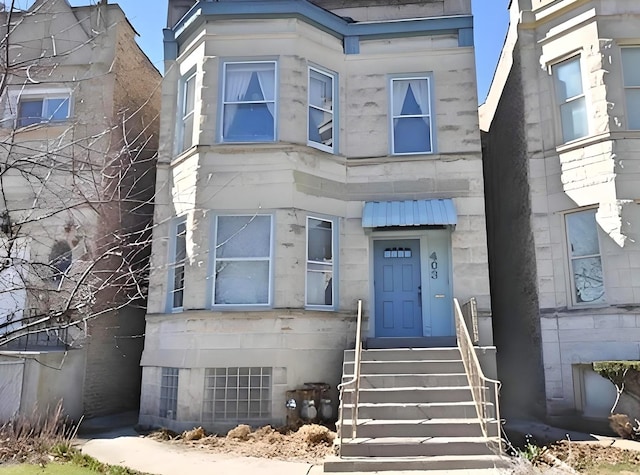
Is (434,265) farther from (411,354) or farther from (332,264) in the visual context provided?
(411,354)

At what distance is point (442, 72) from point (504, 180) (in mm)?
3301

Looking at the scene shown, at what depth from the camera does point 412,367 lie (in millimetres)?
9594

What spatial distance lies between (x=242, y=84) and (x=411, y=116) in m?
3.75

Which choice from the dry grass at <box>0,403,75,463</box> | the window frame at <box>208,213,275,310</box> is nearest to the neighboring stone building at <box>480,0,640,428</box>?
the window frame at <box>208,213,275,310</box>

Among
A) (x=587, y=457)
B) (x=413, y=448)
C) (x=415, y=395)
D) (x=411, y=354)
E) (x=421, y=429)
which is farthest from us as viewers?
(x=411, y=354)

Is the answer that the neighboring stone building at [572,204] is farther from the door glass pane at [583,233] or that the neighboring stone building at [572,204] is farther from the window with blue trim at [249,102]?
the window with blue trim at [249,102]

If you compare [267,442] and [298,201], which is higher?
[298,201]

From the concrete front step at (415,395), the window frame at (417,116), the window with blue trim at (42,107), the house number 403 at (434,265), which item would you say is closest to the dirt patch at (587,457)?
the concrete front step at (415,395)

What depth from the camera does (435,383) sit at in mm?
9203

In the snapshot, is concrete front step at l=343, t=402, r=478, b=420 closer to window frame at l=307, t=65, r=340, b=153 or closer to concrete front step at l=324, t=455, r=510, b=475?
concrete front step at l=324, t=455, r=510, b=475

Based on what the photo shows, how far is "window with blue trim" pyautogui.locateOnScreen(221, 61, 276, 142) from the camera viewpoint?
1172 centimetres

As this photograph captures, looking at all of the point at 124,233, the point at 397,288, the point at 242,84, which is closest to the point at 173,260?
the point at 124,233

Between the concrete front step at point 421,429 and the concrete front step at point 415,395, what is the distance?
601mm

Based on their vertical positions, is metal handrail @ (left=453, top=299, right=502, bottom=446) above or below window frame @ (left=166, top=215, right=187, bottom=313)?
below
